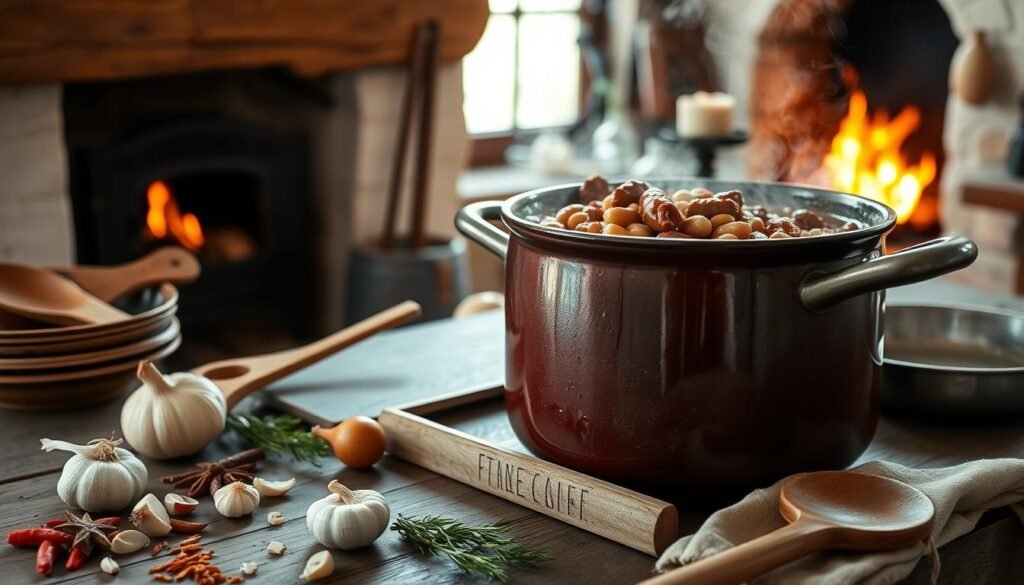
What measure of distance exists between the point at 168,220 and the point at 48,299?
1.50 metres

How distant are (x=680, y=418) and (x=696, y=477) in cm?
5

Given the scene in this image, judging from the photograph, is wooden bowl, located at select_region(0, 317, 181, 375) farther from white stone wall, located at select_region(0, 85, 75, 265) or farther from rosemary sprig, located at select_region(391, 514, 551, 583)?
white stone wall, located at select_region(0, 85, 75, 265)

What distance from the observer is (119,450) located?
3.07ft

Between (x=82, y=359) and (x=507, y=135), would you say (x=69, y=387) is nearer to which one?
(x=82, y=359)

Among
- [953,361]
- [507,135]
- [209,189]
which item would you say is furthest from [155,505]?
[507,135]

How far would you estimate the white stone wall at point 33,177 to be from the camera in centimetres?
222

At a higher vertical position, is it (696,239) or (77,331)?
(696,239)

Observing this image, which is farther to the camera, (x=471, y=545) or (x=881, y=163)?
(x=881, y=163)

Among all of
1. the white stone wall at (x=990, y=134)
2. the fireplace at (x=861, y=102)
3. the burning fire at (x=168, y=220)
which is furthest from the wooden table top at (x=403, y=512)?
the fireplace at (x=861, y=102)

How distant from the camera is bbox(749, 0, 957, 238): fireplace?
143 inches

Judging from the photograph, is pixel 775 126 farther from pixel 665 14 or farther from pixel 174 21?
pixel 174 21

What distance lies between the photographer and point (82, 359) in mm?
1118

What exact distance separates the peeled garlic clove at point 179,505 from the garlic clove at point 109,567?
3.4 inches

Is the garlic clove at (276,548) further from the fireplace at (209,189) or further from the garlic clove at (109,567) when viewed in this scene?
the fireplace at (209,189)
